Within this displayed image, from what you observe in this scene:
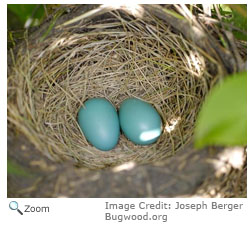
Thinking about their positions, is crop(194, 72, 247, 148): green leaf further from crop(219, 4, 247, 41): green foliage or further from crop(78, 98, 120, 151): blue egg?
crop(78, 98, 120, 151): blue egg

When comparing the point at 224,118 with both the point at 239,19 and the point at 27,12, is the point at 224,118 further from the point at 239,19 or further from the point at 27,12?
the point at 27,12

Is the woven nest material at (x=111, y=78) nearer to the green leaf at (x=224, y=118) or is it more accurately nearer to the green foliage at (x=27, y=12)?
the green foliage at (x=27, y=12)

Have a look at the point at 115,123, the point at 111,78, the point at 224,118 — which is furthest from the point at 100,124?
the point at 224,118

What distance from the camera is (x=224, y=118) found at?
2.13 ft

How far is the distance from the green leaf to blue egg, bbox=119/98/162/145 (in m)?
0.38

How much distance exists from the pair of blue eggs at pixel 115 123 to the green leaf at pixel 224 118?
39 centimetres

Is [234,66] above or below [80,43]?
below

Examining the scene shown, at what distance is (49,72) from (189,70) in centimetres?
46

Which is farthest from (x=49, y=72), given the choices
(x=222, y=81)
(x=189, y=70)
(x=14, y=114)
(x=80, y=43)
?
(x=222, y=81)

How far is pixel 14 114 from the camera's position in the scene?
0.88 meters

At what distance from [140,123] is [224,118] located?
43 cm

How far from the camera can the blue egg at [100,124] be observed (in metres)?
1.06
